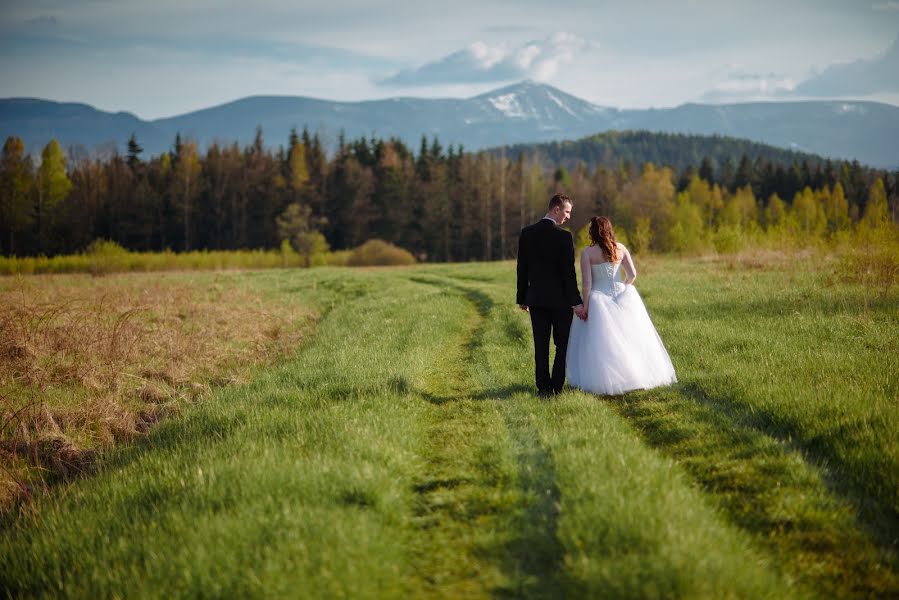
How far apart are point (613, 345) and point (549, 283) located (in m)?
1.49

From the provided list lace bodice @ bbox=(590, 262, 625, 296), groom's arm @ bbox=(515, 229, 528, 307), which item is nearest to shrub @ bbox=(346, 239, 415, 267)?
lace bodice @ bbox=(590, 262, 625, 296)

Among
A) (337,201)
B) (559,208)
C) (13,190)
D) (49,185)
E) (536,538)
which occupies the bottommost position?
(536,538)

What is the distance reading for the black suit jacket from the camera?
9211mm

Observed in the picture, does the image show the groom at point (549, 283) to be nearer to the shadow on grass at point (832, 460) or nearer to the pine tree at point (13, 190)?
the shadow on grass at point (832, 460)

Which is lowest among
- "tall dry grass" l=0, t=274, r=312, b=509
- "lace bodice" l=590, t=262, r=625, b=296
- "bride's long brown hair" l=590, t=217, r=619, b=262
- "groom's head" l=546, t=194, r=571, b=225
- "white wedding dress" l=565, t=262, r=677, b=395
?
"tall dry grass" l=0, t=274, r=312, b=509

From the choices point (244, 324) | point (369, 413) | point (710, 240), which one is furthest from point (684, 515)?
point (710, 240)

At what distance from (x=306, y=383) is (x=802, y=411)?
24.5ft

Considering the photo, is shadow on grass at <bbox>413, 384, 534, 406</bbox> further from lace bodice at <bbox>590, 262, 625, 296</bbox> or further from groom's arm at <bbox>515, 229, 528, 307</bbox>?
lace bodice at <bbox>590, 262, 625, 296</bbox>

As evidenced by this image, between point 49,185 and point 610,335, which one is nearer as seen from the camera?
point 610,335

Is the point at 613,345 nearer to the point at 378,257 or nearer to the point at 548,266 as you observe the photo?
the point at 548,266

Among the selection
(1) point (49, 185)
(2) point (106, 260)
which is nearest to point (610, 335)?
(2) point (106, 260)

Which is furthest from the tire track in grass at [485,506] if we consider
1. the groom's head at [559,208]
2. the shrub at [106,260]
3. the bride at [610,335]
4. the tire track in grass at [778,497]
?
the shrub at [106,260]

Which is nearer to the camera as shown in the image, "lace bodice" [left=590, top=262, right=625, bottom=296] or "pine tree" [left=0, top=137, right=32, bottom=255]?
"lace bodice" [left=590, top=262, right=625, bottom=296]

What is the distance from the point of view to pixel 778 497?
5562 millimetres
